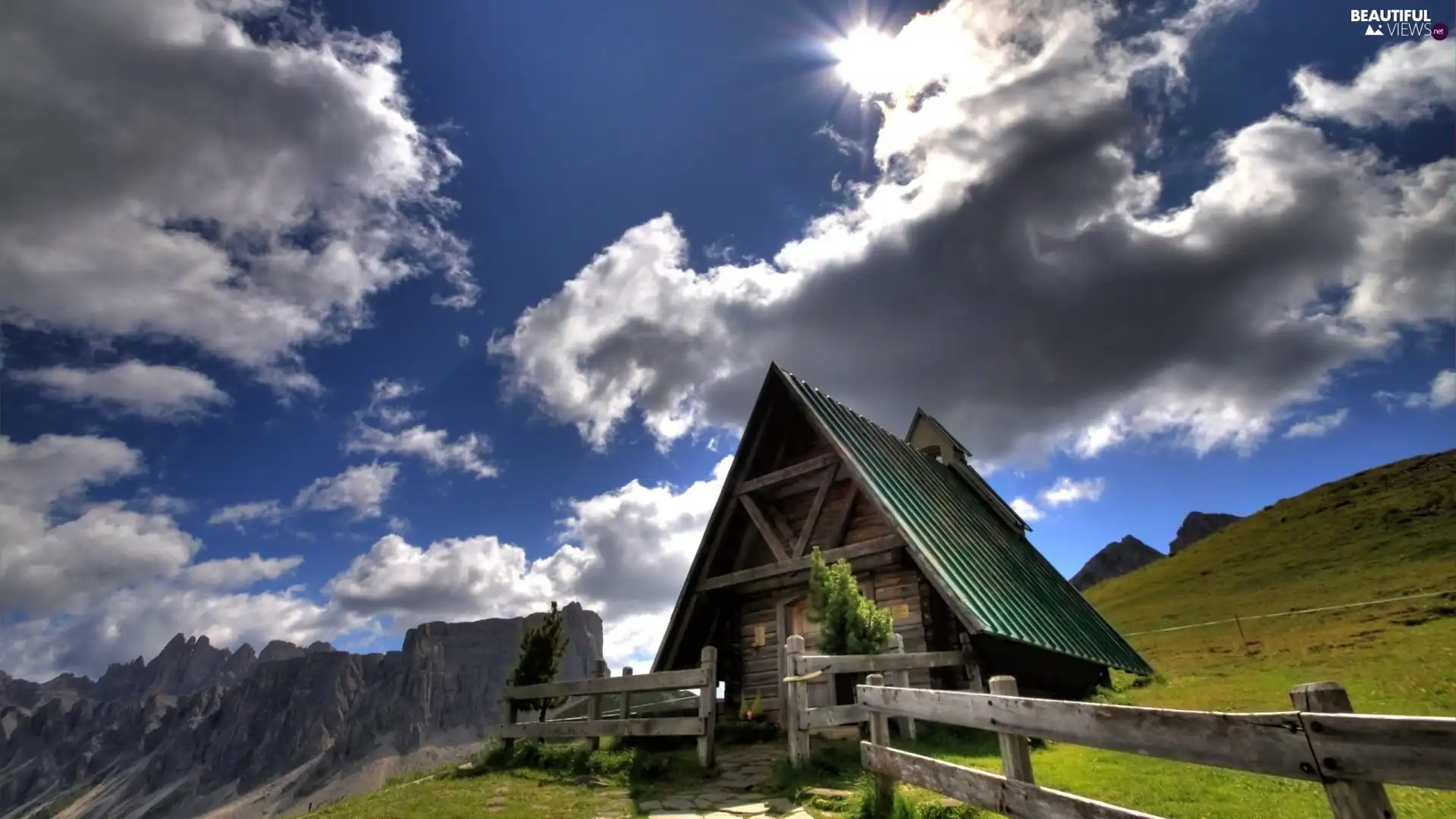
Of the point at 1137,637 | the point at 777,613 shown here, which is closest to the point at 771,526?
the point at 777,613

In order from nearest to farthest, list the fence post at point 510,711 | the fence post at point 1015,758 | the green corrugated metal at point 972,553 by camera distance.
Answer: the fence post at point 1015,758, the green corrugated metal at point 972,553, the fence post at point 510,711

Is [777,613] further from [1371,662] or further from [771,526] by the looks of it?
[1371,662]

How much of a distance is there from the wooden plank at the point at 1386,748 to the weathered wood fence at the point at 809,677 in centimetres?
565

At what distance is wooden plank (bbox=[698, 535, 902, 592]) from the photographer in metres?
13.9

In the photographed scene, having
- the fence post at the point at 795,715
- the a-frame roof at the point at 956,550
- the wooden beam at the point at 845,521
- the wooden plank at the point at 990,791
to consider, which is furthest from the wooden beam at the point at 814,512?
the wooden plank at the point at 990,791

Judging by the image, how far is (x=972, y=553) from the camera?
49.3 feet

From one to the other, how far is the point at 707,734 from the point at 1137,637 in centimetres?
4875

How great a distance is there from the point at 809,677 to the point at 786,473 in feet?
25.5

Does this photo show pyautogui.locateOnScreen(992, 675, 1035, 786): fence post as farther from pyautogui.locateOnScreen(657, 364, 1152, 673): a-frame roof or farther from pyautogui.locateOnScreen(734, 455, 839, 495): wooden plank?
pyautogui.locateOnScreen(734, 455, 839, 495): wooden plank

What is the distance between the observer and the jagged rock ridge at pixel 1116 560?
120m

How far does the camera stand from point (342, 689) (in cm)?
19662

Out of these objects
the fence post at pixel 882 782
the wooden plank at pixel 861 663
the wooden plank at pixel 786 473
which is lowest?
the fence post at pixel 882 782

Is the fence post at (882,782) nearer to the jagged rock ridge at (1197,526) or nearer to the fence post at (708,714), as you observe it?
the fence post at (708,714)

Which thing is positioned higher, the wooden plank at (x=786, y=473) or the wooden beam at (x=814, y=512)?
the wooden plank at (x=786, y=473)
